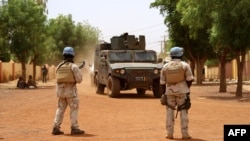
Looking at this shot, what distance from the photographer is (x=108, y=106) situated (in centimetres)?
1631

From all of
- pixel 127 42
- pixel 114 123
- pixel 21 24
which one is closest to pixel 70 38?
pixel 21 24

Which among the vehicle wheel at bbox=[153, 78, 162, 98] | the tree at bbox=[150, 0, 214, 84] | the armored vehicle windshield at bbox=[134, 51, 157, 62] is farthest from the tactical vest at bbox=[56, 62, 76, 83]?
the tree at bbox=[150, 0, 214, 84]

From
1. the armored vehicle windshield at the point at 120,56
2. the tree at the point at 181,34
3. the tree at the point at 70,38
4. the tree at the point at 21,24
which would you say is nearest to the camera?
the armored vehicle windshield at the point at 120,56

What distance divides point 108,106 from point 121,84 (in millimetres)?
4455

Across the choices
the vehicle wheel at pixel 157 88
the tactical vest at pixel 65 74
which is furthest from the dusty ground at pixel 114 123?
the vehicle wheel at pixel 157 88

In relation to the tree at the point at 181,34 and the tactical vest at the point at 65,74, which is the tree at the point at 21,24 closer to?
the tree at the point at 181,34

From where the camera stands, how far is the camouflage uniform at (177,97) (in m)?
8.65

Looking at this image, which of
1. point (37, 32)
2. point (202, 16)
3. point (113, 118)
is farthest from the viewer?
point (37, 32)

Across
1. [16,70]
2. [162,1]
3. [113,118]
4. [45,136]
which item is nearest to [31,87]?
[162,1]

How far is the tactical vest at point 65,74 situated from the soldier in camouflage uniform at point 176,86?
1.85m

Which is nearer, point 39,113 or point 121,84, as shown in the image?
point 39,113

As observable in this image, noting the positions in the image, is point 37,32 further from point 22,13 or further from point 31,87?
point 31,87

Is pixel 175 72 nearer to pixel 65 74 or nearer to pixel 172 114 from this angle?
pixel 172 114

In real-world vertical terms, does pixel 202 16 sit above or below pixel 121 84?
above
